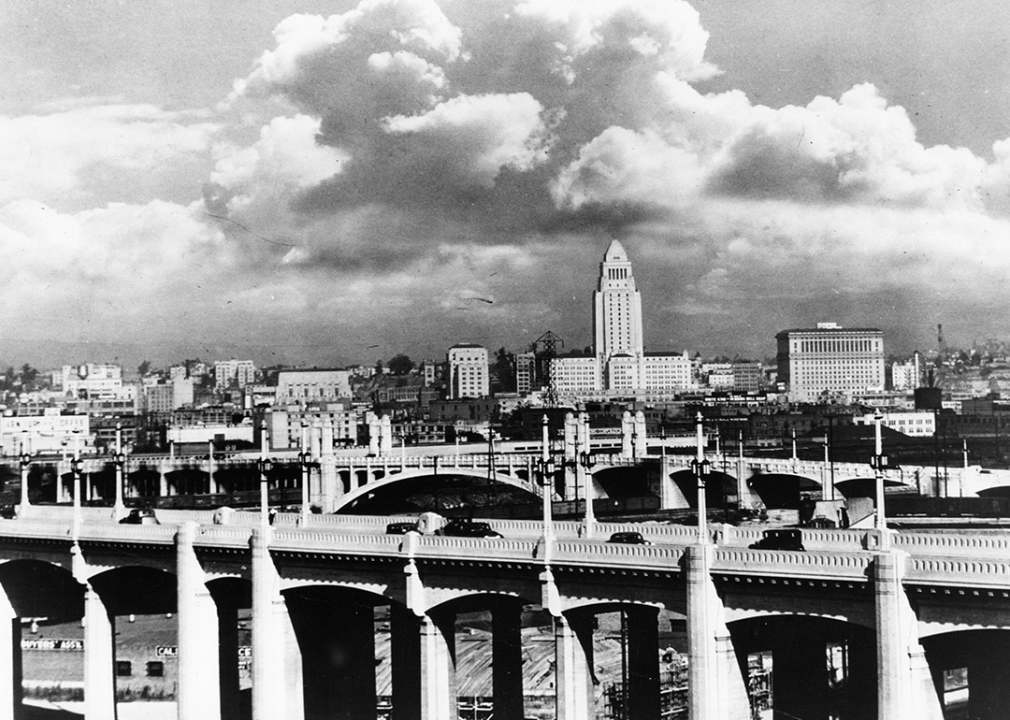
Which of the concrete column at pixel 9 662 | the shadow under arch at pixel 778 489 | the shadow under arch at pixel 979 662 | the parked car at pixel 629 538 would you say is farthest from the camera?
the shadow under arch at pixel 778 489

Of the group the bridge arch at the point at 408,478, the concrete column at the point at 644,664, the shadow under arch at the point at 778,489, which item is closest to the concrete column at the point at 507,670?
the concrete column at the point at 644,664

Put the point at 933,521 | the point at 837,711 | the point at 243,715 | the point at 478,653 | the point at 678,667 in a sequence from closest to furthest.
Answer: the point at 837,711 < the point at 243,715 < the point at 933,521 < the point at 678,667 < the point at 478,653

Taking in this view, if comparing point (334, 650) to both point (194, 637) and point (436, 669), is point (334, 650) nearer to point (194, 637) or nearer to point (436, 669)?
point (194, 637)

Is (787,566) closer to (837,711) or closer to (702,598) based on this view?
(702,598)

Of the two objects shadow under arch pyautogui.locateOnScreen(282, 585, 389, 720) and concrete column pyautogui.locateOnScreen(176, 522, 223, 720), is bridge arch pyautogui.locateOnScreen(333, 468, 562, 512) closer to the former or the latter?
shadow under arch pyautogui.locateOnScreen(282, 585, 389, 720)

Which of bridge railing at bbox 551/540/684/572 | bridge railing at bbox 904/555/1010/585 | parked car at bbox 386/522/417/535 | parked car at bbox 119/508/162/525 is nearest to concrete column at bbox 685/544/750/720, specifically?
bridge railing at bbox 551/540/684/572

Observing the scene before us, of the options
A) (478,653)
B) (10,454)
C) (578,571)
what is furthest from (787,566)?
(10,454)

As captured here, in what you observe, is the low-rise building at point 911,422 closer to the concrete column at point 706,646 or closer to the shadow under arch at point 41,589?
the shadow under arch at point 41,589
